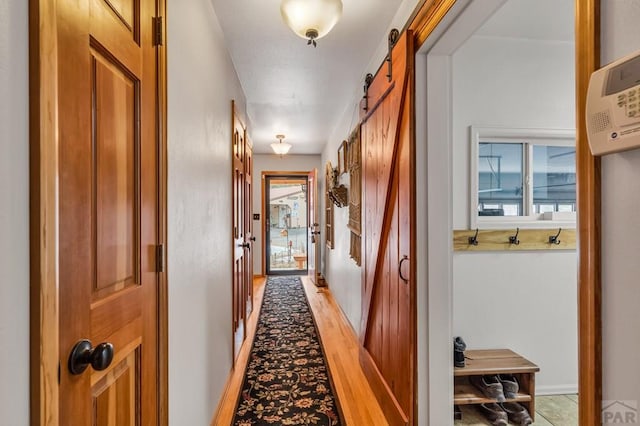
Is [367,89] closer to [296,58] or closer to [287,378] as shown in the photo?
[296,58]

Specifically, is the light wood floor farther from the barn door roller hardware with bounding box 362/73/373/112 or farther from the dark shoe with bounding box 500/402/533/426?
the barn door roller hardware with bounding box 362/73/373/112

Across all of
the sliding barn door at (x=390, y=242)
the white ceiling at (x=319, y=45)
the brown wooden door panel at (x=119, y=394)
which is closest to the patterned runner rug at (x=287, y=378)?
the sliding barn door at (x=390, y=242)

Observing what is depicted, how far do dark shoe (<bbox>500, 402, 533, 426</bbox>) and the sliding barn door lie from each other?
816mm

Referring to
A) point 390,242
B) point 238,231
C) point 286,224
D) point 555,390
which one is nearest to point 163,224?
point 390,242

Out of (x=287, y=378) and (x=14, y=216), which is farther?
(x=287, y=378)

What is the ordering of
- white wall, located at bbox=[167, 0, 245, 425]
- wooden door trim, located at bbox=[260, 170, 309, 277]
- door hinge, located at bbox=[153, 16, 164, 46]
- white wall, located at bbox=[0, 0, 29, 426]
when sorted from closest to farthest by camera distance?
white wall, located at bbox=[0, 0, 29, 426] < door hinge, located at bbox=[153, 16, 164, 46] < white wall, located at bbox=[167, 0, 245, 425] < wooden door trim, located at bbox=[260, 170, 309, 277]

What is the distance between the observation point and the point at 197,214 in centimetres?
162

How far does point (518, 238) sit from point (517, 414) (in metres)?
1.14

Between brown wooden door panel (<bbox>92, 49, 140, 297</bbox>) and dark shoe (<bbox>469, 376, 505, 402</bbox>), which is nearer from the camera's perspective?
brown wooden door panel (<bbox>92, 49, 140, 297</bbox>)

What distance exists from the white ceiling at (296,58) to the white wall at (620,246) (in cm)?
152

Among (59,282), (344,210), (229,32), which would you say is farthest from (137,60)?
(344,210)

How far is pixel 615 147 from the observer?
0.63 meters

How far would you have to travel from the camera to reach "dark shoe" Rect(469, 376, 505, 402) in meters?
1.97

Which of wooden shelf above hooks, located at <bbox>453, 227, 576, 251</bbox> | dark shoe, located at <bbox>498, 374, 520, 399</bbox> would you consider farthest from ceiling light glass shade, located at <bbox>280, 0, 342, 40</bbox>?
dark shoe, located at <bbox>498, 374, 520, 399</bbox>
